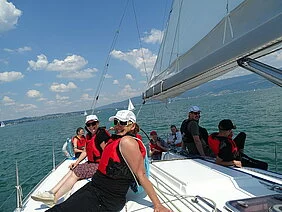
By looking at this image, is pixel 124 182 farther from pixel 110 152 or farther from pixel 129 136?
pixel 129 136

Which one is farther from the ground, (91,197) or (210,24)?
(210,24)

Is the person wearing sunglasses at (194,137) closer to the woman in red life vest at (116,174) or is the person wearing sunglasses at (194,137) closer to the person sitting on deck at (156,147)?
the person sitting on deck at (156,147)

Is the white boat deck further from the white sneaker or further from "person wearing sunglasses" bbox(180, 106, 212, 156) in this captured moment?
"person wearing sunglasses" bbox(180, 106, 212, 156)

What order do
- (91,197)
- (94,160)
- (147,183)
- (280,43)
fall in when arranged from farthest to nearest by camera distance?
(94,160) → (91,197) → (147,183) → (280,43)

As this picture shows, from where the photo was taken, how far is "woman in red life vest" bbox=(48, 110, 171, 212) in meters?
2.18

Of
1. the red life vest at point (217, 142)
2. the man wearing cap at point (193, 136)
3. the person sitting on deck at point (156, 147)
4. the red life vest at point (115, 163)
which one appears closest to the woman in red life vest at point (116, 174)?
the red life vest at point (115, 163)

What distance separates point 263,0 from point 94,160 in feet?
8.73

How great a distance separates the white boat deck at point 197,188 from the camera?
2.18 metres

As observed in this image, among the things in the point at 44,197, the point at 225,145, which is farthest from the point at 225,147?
the point at 44,197

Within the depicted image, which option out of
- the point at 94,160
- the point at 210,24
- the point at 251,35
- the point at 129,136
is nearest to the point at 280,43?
the point at 251,35

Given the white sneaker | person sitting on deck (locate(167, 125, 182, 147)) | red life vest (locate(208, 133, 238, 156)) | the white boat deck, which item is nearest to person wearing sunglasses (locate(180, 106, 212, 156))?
red life vest (locate(208, 133, 238, 156))

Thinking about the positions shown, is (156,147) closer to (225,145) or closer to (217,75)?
(225,145)

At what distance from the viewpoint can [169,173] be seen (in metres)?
2.88

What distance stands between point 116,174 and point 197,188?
76cm
